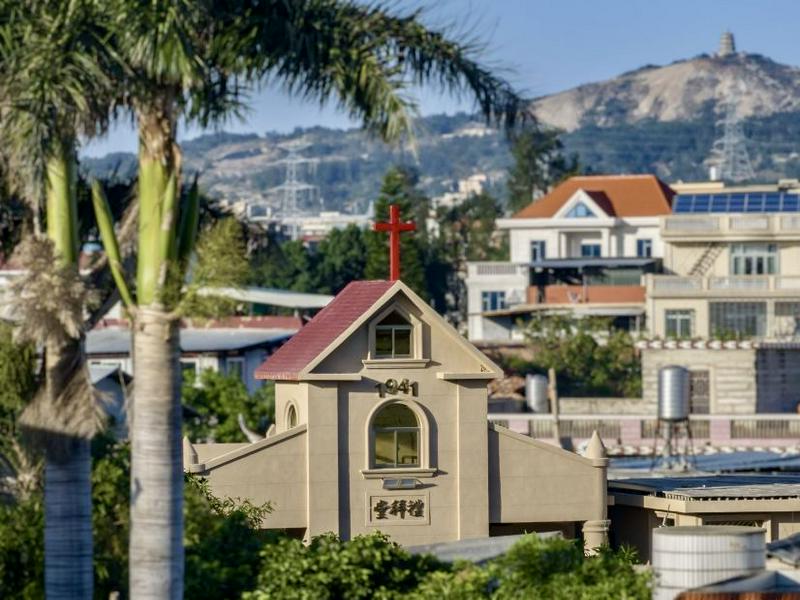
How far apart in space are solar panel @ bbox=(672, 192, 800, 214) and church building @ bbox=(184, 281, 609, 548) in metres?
66.6

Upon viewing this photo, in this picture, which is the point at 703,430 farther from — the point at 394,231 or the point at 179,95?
the point at 179,95

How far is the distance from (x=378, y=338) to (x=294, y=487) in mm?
2697

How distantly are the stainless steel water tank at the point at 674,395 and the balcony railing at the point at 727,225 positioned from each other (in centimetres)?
2421

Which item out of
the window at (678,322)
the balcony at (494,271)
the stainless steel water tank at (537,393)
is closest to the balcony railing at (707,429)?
the stainless steel water tank at (537,393)

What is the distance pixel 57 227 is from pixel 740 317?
3113 inches

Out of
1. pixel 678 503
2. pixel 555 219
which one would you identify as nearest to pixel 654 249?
pixel 555 219

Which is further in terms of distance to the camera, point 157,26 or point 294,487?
point 294,487

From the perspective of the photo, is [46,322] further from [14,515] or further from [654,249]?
[654,249]

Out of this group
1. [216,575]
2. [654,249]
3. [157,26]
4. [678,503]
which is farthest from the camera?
[654,249]

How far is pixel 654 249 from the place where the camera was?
124 meters

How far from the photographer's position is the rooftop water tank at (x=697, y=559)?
2120cm

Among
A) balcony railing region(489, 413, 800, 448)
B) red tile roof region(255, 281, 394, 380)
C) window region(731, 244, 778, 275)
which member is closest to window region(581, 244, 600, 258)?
window region(731, 244, 778, 275)

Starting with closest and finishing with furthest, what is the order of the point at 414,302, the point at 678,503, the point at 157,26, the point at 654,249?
the point at 157,26, the point at 414,302, the point at 678,503, the point at 654,249

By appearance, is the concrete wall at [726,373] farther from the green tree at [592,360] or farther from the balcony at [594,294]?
the balcony at [594,294]
